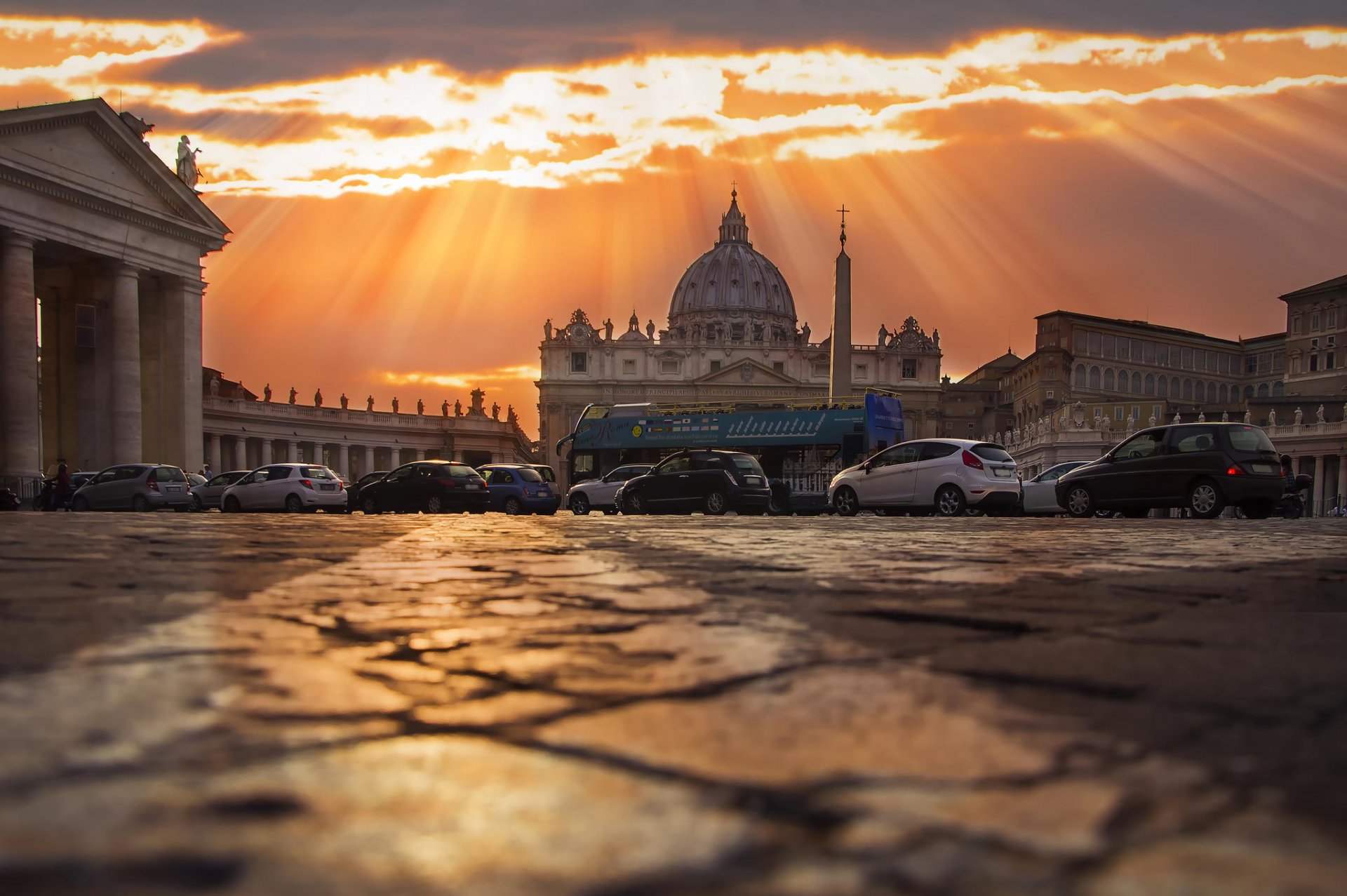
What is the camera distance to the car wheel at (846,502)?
77.7 ft

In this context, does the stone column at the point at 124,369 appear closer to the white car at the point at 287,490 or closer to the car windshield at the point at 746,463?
the white car at the point at 287,490

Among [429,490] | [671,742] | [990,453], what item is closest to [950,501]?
[990,453]

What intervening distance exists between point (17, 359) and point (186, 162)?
1318 centimetres

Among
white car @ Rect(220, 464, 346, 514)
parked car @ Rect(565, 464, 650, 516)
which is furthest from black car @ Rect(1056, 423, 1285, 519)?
white car @ Rect(220, 464, 346, 514)

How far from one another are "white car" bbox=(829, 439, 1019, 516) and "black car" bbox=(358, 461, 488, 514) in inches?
388

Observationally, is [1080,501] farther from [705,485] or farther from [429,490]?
[429,490]

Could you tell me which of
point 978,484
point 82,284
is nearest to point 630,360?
point 82,284

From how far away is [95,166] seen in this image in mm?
40875

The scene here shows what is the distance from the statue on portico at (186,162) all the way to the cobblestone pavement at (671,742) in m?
48.1

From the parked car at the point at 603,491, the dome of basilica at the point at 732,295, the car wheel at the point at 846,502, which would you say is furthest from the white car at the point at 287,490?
the dome of basilica at the point at 732,295

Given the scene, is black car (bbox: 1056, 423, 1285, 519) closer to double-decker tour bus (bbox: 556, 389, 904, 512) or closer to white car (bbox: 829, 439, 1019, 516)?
white car (bbox: 829, 439, 1019, 516)

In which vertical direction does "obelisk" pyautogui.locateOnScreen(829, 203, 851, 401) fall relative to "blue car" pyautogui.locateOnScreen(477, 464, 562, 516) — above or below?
above

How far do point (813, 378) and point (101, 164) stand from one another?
85.1 metres

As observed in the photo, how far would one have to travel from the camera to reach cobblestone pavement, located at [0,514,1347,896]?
148 cm
